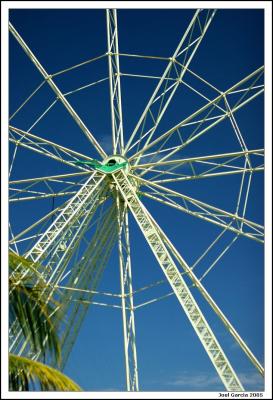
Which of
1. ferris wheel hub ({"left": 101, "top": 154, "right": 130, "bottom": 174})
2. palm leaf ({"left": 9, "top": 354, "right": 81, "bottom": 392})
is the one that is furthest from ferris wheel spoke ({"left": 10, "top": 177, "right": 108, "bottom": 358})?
palm leaf ({"left": 9, "top": 354, "right": 81, "bottom": 392})

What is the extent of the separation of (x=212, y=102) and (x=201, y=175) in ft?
8.07

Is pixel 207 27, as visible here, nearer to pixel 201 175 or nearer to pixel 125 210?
pixel 201 175

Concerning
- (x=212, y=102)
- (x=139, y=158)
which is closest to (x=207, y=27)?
(x=212, y=102)

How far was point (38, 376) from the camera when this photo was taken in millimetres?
8547

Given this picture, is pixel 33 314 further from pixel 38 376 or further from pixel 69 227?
pixel 69 227

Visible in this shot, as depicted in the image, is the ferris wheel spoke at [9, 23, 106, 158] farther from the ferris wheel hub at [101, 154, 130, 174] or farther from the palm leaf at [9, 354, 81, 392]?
the palm leaf at [9, 354, 81, 392]

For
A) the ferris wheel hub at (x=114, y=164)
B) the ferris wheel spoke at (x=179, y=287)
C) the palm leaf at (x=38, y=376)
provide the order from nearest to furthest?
the palm leaf at (x=38, y=376) < the ferris wheel spoke at (x=179, y=287) < the ferris wheel hub at (x=114, y=164)

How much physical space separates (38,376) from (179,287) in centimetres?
1493

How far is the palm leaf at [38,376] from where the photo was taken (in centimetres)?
849

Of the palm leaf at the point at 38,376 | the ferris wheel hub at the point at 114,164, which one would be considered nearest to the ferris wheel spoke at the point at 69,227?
the ferris wheel hub at the point at 114,164

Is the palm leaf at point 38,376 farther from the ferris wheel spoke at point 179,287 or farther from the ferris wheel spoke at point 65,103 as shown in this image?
the ferris wheel spoke at point 65,103

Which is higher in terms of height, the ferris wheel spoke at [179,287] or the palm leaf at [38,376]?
the ferris wheel spoke at [179,287]

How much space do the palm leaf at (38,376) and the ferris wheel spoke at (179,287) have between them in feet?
40.8

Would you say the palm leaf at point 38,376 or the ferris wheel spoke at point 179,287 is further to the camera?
the ferris wheel spoke at point 179,287
